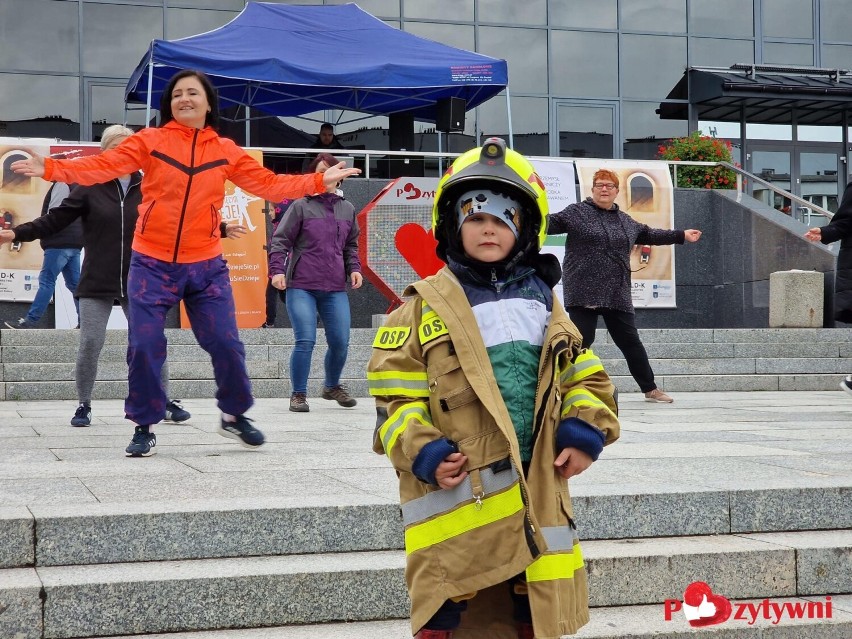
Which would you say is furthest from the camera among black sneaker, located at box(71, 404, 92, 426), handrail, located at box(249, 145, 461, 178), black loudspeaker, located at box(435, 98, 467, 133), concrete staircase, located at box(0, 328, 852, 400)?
black loudspeaker, located at box(435, 98, 467, 133)

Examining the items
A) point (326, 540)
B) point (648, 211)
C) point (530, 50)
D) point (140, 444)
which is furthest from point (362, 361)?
point (530, 50)

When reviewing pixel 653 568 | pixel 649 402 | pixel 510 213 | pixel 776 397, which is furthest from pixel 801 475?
pixel 776 397

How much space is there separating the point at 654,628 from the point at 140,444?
9.98ft

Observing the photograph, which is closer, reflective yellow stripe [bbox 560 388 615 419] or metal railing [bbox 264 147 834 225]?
reflective yellow stripe [bbox 560 388 615 419]

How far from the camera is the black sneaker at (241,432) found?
5.95 m

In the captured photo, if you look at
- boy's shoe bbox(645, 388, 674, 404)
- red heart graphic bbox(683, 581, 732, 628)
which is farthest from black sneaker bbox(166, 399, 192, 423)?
red heart graphic bbox(683, 581, 732, 628)

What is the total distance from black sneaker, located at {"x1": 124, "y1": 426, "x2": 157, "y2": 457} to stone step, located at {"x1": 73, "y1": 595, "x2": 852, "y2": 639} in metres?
2.24

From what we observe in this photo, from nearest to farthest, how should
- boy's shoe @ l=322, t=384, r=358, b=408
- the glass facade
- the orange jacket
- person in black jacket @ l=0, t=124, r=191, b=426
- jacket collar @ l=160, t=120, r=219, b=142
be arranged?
the orange jacket
jacket collar @ l=160, t=120, r=219, b=142
person in black jacket @ l=0, t=124, r=191, b=426
boy's shoe @ l=322, t=384, r=358, b=408
the glass facade

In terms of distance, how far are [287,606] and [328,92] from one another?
1411 cm

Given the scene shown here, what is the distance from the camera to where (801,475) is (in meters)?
5.01

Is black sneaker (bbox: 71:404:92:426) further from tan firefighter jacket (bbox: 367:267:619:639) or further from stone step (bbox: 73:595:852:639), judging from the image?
tan firefighter jacket (bbox: 367:267:619:639)

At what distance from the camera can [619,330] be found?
902cm

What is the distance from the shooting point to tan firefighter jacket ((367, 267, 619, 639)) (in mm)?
2537

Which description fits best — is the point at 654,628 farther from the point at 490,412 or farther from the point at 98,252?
the point at 98,252
